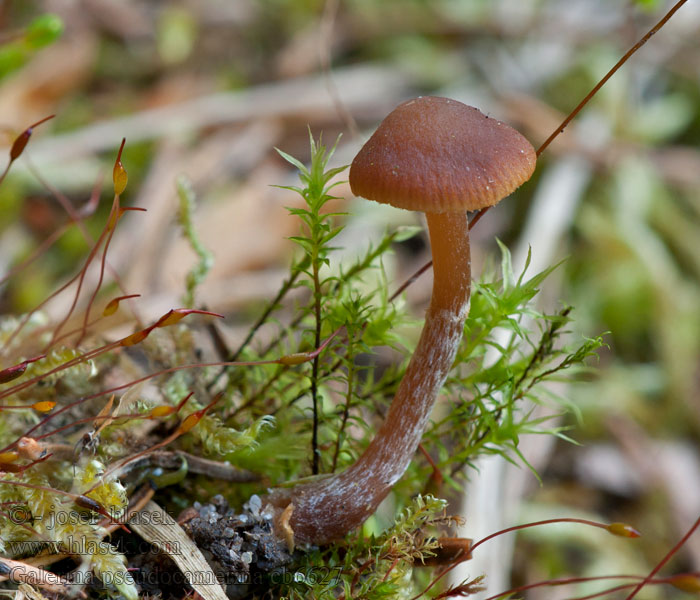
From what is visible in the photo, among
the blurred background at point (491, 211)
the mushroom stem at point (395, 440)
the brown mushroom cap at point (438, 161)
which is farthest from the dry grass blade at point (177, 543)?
the blurred background at point (491, 211)

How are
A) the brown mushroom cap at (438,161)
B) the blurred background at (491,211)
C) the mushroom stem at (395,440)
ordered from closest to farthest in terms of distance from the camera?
1. the brown mushroom cap at (438,161)
2. the mushroom stem at (395,440)
3. the blurred background at (491,211)

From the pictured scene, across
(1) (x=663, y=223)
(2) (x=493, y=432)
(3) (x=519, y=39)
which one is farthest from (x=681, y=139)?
(2) (x=493, y=432)

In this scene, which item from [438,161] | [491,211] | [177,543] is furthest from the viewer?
[491,211]

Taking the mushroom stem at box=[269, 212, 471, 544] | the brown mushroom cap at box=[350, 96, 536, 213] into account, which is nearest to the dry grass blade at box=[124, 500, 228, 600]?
the mushroom stem at box=[269, 212, 471, 544]

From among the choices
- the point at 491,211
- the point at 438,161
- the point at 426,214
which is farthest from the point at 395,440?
the point at 491,211

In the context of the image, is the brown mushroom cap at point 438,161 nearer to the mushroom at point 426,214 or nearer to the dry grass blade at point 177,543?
the mushroom at point 426,214

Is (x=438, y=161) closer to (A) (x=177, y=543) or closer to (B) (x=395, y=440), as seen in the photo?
(B) (x=395, y=440)

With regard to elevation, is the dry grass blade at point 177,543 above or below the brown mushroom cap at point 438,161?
below

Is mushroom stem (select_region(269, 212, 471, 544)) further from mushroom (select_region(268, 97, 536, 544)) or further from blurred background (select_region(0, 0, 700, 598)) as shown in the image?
blurred background (select_region(0, 0, 700, 598))
